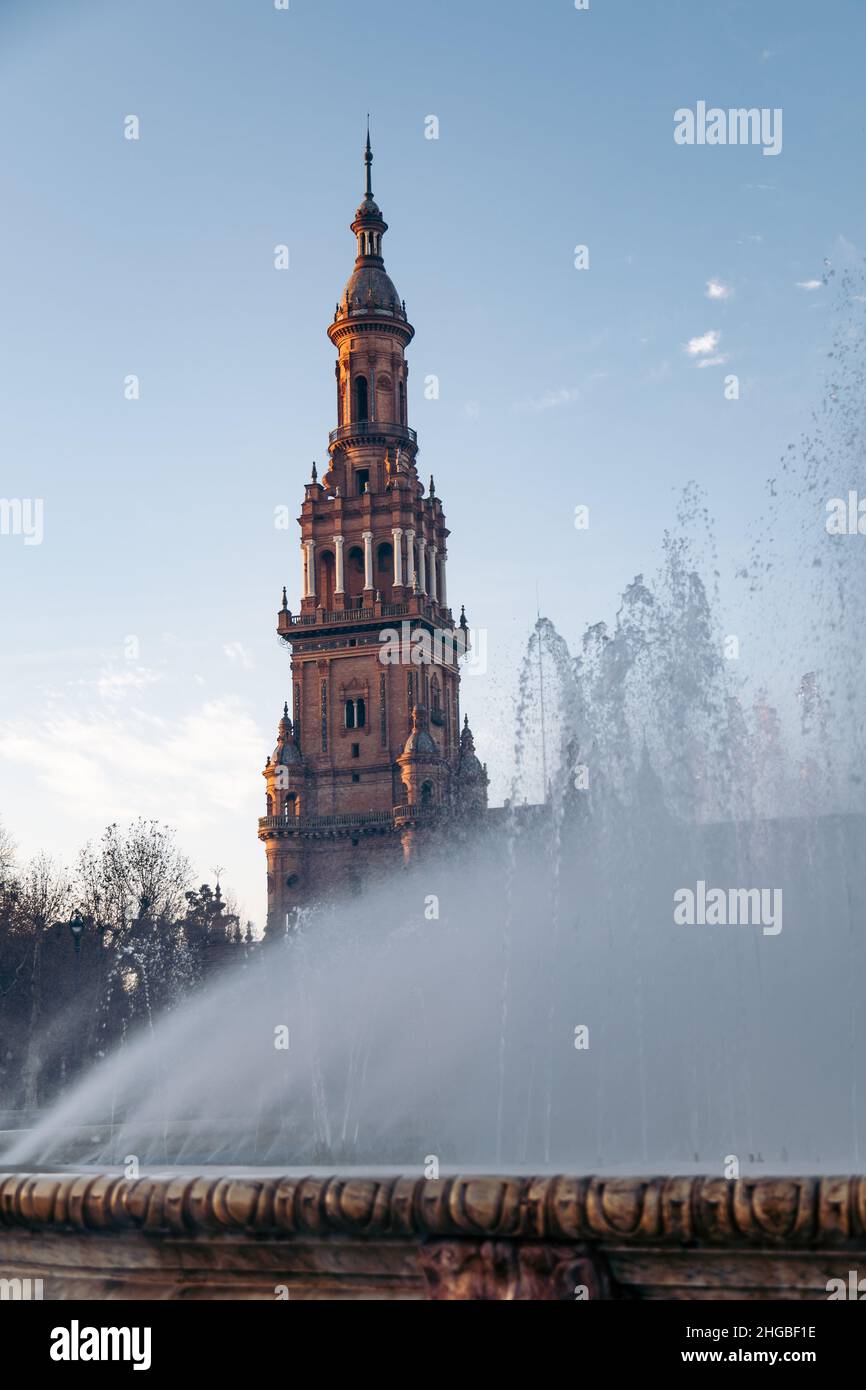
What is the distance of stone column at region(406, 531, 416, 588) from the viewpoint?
76.2 metres

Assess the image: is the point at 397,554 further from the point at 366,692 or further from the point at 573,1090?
the point at 573,1090

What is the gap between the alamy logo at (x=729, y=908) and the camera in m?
15.3

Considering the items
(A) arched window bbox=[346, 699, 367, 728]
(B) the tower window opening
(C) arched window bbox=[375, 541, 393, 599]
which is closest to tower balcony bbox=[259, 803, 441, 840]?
(B) the tower window opening

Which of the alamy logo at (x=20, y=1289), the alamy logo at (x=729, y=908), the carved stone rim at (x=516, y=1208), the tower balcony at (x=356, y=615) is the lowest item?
the alamy logo at (x=20, y=1289)

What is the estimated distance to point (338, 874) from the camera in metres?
73.9

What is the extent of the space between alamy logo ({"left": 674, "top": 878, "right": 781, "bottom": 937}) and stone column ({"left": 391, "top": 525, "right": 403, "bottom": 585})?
60.1 m

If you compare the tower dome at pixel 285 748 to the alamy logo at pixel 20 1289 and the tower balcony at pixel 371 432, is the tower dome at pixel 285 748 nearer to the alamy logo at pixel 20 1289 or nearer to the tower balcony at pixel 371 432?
the tower balcony at pixel 371 432

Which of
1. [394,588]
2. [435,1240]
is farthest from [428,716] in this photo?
[435,1240]

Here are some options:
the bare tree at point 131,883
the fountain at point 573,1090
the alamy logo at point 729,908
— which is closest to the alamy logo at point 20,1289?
the fountain at point 573,1090
